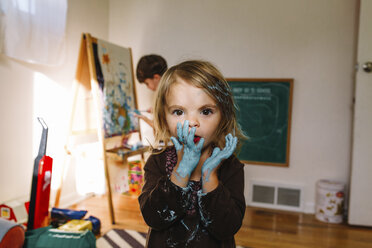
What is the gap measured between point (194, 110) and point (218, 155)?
0.10 metres

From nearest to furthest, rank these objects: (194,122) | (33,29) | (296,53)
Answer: (194,122)
(33,29)
(296,53)

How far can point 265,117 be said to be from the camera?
2.37 metres

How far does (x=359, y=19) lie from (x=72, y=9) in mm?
2015

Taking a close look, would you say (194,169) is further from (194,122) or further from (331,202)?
(331,202)

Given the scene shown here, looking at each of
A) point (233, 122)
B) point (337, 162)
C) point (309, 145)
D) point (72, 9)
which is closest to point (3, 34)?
point (72, 9)

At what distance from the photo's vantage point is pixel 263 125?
7.81 ft

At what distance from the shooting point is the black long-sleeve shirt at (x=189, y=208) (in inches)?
23.8

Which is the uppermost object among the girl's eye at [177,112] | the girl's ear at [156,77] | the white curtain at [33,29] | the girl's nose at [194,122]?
the white curtain at [33,29]

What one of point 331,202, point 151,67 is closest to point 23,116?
point 151,67

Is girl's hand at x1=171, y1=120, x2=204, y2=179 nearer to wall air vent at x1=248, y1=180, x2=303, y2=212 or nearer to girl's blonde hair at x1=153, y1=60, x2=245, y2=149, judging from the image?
girl's blonde hair at x1=153, y1=60, x2=245, y2=149

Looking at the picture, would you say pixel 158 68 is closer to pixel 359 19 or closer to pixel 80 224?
pixel 80 224

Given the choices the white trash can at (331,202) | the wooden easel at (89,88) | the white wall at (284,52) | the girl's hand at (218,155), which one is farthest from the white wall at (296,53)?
the girl's hand at (218,155)

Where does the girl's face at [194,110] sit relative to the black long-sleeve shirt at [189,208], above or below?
above

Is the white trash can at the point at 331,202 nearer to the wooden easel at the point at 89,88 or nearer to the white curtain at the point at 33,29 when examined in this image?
the wooden easel at the point at 89,88
